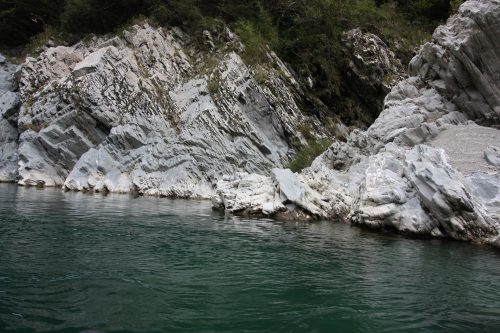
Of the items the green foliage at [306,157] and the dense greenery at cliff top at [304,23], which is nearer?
the green foliage at [306,157]

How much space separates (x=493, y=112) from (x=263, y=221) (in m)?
13.6

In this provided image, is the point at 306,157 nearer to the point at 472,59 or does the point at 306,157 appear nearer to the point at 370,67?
the point at 472,59

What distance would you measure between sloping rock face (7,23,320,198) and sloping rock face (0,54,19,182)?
2.47m

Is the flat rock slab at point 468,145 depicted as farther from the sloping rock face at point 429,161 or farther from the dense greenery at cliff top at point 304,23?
the dense greenery at cliff top at point 304,23

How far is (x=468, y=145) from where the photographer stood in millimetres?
19625

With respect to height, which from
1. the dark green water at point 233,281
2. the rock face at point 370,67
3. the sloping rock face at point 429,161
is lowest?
the dark green water at point 233,281

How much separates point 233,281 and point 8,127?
41.6 metres

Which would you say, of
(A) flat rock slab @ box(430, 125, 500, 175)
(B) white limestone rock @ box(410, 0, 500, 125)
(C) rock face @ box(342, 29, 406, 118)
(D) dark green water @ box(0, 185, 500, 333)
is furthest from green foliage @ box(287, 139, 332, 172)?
(D) dark green water @ box(0, 185, 500, 333)

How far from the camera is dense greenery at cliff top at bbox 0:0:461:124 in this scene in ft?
148

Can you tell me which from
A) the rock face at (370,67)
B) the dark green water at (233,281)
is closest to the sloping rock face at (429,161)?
the dark green water at (233,281)

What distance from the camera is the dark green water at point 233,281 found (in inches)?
288

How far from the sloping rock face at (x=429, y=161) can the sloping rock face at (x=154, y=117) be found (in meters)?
10.5

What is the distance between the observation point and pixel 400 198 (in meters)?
17.8

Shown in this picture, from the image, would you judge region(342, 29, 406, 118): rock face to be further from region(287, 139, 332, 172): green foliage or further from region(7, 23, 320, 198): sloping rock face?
region(287, 139, 332, 172): green foliage
